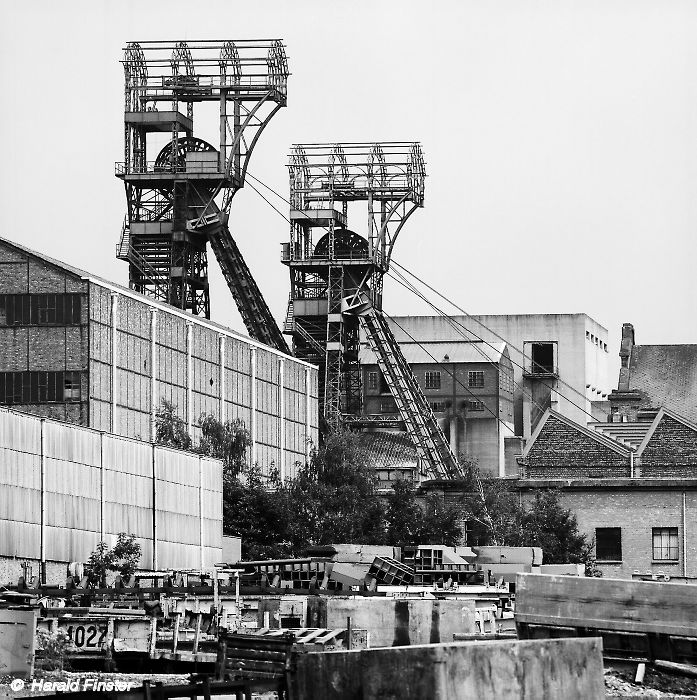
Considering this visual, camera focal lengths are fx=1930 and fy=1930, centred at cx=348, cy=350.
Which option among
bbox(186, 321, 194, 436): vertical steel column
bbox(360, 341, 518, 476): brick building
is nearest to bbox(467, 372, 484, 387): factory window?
bbox(360, 341, 518, 476): brick building

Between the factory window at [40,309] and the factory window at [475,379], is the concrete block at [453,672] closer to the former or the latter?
the factory window at [40,309]

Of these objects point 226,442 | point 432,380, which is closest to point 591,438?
point 226,442

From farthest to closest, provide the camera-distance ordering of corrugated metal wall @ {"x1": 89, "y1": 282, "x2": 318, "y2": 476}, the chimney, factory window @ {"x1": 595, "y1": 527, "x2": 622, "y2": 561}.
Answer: the chimney → factory window @ {"x1": 595, "y1": 527, "x2": 622, "y2": 561} → corrugated metal wall @ {"x1": 89, "y1": 282, "x2": 318, "y2": 476}

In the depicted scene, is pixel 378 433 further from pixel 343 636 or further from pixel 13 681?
pixel 13 681

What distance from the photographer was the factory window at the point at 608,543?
2997 inches

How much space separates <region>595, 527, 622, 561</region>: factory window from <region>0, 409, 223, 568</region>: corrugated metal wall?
16733 mm

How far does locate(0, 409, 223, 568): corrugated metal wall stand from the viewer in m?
53.2

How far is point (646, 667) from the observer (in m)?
24.7

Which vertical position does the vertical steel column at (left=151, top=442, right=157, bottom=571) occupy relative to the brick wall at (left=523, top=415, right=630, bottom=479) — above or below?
below

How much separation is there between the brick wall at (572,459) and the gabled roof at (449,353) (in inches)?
1267

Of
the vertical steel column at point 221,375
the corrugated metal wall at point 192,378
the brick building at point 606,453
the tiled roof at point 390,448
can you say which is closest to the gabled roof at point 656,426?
the brick building at point 606,453

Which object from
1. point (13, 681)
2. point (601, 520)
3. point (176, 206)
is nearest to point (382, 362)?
point (176, 206)

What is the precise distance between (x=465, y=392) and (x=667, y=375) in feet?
40.2

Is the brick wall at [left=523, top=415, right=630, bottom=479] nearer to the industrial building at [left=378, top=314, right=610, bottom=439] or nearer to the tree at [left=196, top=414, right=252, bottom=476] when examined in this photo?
the tree at [left=196, top=414, right=252, bottom=476]
